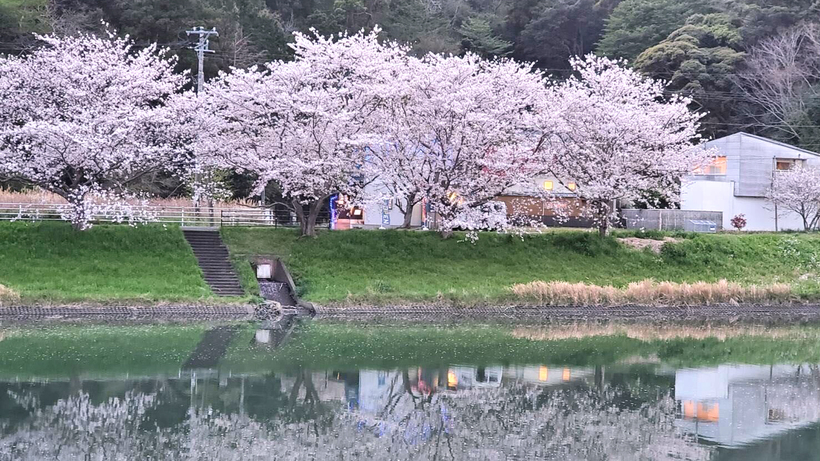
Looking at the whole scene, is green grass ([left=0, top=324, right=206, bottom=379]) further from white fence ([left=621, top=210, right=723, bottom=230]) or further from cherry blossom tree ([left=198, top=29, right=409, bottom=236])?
white fence ([left=621, top=210, right=723, bottom=230])

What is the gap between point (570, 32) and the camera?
251 ft

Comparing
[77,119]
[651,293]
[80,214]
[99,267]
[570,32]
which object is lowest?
[651,293]

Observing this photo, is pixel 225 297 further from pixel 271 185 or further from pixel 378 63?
pixel 271 185

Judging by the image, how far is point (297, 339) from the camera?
25.7 m

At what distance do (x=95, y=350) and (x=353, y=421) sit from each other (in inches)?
345

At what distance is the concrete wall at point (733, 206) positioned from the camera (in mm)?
47719

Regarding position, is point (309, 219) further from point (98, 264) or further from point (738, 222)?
point (738, 222)

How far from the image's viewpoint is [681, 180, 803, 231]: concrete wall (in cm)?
4772

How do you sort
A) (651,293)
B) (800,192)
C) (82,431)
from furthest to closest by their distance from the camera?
(800,192) → (651,293) → (82,431)

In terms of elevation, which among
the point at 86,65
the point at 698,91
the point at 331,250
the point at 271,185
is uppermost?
the point at 698,91

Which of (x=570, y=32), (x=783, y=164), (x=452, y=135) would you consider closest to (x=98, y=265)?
(x=452, y=135)

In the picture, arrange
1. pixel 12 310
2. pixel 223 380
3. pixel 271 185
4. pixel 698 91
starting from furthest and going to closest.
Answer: pixel 698 91 → pixel 271 185 → pixel 12 310 → pixel 223 380

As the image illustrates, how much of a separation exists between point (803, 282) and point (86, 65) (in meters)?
27.2

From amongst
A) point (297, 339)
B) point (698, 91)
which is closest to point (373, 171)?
point (297, 339)
